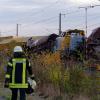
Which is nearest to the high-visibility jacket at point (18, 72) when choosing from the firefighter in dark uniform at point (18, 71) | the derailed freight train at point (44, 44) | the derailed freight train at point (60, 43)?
the firefighter in dark uniform at point (18, 71)

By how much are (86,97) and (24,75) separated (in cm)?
349

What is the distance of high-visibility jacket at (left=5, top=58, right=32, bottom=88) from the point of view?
1342cm

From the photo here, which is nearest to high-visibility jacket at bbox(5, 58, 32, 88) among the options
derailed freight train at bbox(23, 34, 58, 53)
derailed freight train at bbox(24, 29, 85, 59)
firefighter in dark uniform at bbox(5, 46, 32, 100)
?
firefighter in dark uniform at bbox(5, 46, 32, 100)

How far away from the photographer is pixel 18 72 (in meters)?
13.4

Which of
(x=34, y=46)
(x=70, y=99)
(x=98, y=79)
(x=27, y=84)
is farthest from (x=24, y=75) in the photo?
(x=34, y=46)

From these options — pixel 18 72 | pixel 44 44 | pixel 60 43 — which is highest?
pixel 60 43

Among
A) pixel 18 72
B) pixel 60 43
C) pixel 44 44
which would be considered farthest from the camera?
pixel 44 44

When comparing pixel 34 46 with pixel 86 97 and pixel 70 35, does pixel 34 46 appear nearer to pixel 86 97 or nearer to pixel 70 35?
pixel 70 35

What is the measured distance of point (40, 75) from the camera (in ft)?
70.0

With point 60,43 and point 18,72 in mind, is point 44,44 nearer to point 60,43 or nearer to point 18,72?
point 60,43

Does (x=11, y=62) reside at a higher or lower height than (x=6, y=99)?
higher

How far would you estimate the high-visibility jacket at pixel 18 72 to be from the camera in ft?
44.0

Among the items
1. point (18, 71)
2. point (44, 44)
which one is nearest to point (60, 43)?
point (44, 44)

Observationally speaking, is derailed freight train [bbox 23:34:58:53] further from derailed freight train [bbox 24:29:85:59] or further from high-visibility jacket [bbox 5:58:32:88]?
high-visibility jacket [bbox 5:58:32:88]
